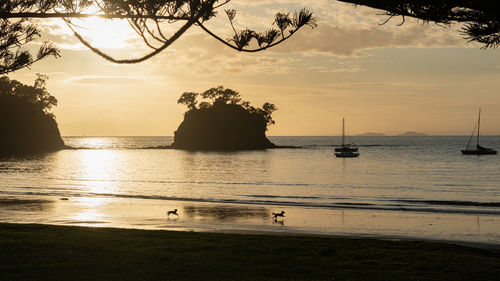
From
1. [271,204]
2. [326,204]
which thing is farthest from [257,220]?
[326,204]

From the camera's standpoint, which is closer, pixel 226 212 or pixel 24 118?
pixel 226 212

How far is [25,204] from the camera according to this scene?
2850 centimetres

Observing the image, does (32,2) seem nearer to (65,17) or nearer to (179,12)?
(65,17)

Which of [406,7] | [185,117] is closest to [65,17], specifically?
[406,7]

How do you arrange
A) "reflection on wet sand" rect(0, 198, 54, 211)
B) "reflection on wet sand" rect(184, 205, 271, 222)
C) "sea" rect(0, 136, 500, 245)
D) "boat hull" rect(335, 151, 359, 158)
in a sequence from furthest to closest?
1. "boat hull" rect(335, 151, 359, 158)
2. "reflection on wet sand" rect(0, 198, 54, 211)
3. "reflection on wet sand" rect(184, 205, 271, 222)
4. "sea" rect(0, 136, 500, 245)

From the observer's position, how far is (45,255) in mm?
11469

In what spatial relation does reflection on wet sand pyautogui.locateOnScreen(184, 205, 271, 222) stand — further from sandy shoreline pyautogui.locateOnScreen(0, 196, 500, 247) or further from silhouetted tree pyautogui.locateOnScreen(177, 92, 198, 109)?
silhouetted tree pyautogui.locateOnScreen(177, 92, 198, 109)

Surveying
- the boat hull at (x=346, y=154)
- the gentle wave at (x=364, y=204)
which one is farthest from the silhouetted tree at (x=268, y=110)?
the gentle wave at (x=364, y=204)

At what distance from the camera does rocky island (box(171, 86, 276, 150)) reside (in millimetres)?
146500

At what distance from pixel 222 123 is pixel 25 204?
119151 mm

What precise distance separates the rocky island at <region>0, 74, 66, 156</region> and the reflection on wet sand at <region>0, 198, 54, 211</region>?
97848 mm

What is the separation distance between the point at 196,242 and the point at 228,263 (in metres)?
2.71

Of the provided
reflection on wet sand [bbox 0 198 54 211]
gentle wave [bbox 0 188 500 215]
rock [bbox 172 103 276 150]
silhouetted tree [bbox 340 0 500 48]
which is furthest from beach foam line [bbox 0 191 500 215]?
rock [bbox 172 103 276 150]

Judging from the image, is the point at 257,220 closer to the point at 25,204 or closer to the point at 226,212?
the point at 226,212
